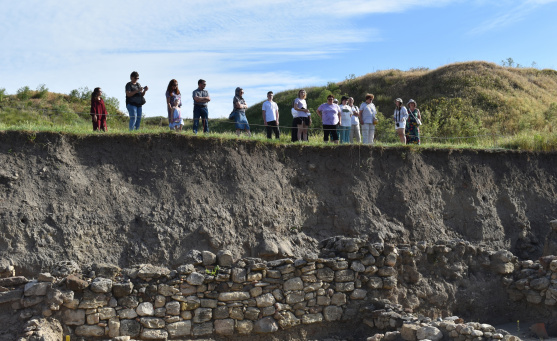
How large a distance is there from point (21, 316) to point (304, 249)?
535cm

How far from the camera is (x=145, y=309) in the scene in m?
9.70

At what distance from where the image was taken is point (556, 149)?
15.5 meters

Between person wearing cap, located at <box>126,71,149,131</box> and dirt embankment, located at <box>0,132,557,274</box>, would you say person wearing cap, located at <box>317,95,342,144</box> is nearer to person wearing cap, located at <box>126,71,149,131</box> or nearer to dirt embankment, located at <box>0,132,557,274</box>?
dirt embankment, located at <box>0,132,557,274</box>

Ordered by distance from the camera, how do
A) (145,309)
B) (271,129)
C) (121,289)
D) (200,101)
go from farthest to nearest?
(271,129)
(200,101)
(145,309)
(121,289)

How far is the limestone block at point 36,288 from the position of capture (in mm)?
9320

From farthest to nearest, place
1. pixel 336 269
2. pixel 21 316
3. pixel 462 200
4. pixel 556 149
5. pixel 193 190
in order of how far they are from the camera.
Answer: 1. pixel 556 149
2. pixel 462 200
3. pixel 193 190
4. pixel 336 269
5. pixel 21 316

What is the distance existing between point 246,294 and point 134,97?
522 cm

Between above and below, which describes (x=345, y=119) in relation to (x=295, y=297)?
above

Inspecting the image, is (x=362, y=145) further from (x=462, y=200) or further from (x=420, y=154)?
(x=462, y=200)

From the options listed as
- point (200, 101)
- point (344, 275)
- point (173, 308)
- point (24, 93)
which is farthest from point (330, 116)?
point (24, 93)

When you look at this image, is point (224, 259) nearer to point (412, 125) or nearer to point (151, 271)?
point (151, 271)

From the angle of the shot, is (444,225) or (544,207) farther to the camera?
(544,207)

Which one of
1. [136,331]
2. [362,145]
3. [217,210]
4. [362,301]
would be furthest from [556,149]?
[136,331]

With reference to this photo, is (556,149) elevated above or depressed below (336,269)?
above
